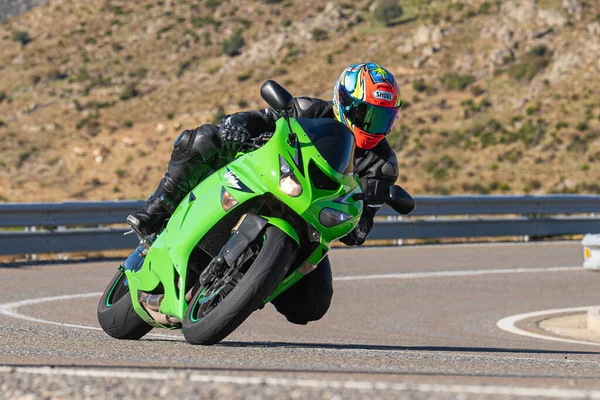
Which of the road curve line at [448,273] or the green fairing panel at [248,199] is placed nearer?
the green fairing panel at [248,199]

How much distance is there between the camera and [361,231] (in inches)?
262

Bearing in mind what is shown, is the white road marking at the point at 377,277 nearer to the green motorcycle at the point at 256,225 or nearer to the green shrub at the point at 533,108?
the green motorcycle at the point at 256,225

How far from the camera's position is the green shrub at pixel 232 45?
76250mm

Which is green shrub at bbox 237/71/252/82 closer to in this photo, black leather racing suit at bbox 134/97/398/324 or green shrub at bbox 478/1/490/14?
green shrub at bbox 478/1/490/14

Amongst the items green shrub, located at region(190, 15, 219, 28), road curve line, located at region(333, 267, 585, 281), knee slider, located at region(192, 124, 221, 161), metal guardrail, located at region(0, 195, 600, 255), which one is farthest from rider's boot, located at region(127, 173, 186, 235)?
green shrub, located at region(190, 15, 219, 28)

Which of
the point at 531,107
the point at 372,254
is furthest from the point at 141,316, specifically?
the point at 531,107

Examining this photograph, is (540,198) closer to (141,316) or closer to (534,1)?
(141,316)

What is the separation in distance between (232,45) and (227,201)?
71.2 metres

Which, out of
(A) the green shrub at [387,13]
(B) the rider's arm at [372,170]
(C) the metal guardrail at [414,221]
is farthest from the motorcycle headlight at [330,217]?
(A) the green shrub at [387,13]

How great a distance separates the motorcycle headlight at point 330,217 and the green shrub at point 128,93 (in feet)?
217

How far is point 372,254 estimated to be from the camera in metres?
17.3

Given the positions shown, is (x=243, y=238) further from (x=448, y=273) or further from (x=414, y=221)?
(x=414, y=221)

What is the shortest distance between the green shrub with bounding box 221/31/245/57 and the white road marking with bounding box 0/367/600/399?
238ft

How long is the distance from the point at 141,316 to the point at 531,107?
52888mm
